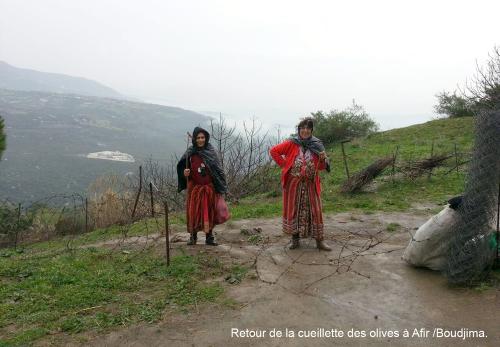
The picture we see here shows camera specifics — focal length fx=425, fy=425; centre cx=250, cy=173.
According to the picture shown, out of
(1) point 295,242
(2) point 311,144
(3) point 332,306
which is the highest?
(2) point 311,144

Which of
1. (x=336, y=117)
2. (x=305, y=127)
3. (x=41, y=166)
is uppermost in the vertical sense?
(x=336, y=117)

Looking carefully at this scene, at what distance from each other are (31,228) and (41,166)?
45443 mm

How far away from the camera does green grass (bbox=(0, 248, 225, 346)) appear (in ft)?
11.4

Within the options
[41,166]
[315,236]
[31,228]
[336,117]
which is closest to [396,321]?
[315,236]

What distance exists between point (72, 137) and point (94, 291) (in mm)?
77774

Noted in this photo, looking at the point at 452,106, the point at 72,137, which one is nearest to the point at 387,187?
the point at 452,106

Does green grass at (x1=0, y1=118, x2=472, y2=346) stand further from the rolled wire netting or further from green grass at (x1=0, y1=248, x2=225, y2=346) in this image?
the rolled wire netting

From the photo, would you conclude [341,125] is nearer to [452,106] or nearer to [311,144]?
[452,106]

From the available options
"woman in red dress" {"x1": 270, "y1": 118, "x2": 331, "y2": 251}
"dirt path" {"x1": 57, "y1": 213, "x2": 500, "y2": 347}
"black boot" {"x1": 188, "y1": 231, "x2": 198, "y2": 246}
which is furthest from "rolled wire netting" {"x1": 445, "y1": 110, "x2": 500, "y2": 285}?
"black boot" {"x1": 188, "y1": 231, "x2": 198, "y2": 246}

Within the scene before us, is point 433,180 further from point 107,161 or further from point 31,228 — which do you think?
point 107,161

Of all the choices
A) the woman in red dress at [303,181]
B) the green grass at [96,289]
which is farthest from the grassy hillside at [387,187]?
the woman in red dress at [303,181]

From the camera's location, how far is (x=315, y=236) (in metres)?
5.00

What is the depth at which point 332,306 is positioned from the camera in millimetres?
3572

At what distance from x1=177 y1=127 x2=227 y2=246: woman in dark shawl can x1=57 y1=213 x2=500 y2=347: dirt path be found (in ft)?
2.06
